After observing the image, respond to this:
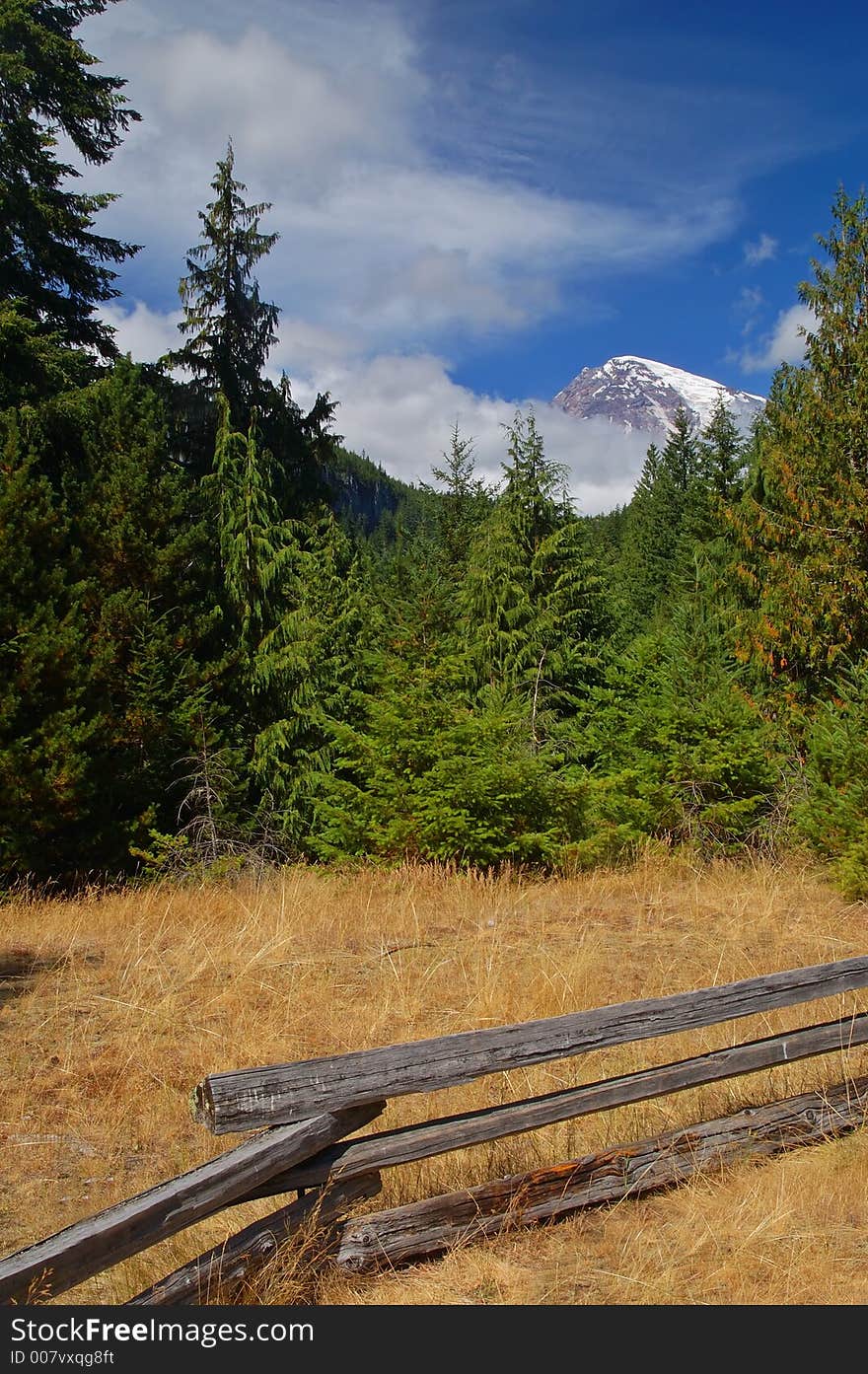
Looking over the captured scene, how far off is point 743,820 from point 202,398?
14946 millimetres

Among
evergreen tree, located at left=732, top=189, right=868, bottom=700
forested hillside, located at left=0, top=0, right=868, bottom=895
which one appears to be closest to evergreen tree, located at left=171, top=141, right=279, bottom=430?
forested hillside, located at left=0, top=0, right=868, bottom=895

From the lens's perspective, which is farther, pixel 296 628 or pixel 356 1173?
pixel 296 628

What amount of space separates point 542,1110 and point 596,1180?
0.51 m

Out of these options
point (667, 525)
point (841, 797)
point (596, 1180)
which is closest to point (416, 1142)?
point (596, 1180)

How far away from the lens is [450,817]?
10.4 meters

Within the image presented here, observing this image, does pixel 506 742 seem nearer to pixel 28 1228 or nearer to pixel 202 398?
pixel 28 1228

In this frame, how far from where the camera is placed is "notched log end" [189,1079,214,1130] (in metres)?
3.03

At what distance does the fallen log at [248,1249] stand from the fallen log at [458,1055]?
404 millimetres

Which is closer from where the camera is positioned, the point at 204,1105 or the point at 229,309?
the point at 204,1105

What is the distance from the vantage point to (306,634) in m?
17.5

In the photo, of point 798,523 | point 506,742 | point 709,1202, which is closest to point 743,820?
point 506,742

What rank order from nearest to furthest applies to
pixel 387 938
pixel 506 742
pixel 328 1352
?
pixel 328 1352
pixel 387 938
pixel 506 742

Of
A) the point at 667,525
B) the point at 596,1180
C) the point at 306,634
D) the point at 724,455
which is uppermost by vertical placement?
the point at 724,455

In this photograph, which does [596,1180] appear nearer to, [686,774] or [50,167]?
[686,774]
